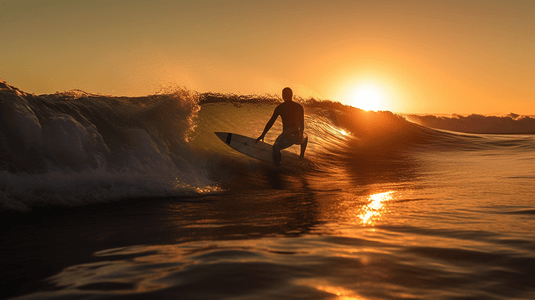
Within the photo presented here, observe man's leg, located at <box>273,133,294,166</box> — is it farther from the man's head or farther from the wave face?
the man's head

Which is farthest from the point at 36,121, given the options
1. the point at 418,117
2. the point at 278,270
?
the point at 418,117

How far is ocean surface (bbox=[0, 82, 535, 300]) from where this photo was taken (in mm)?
2008

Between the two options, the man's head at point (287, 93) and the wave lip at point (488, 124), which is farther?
the wave lip at point (488, 124)

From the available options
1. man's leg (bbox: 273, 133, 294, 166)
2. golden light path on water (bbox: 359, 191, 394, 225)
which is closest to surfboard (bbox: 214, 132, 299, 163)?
man's leg (bbox: 273, 133, 294, 166)

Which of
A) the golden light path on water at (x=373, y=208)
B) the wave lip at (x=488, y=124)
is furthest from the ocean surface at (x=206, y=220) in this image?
the wave lip at (x=488, y=124)

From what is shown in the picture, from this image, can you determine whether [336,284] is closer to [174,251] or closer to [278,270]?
[278,270]

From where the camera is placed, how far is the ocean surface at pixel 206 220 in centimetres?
201

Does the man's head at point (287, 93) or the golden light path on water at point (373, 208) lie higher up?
the man's head at point (287, 93)

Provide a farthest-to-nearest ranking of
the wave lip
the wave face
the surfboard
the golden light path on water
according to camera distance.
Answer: the wave lip, the surfboard, the wave face, the golden light path on water

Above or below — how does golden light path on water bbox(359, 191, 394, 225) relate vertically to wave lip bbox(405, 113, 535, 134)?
below

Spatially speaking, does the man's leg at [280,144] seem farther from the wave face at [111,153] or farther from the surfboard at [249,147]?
the wave face at [111,153]

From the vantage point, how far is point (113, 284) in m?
2.02

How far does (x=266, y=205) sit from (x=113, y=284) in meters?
3.04

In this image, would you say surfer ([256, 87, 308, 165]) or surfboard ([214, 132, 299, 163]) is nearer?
surfer ([256, 87, 308, 165])
